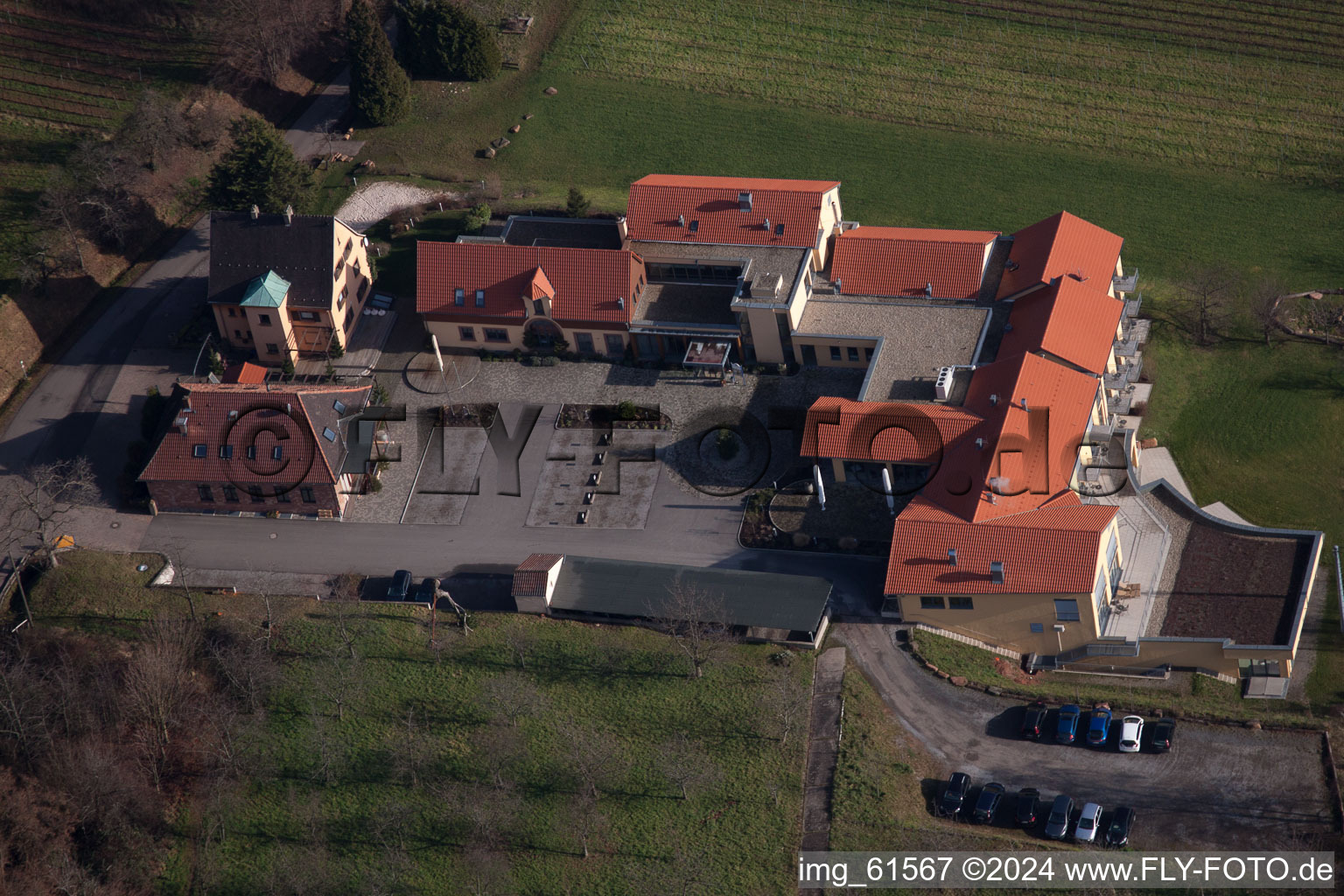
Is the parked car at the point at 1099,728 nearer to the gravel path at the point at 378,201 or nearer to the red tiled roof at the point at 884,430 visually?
the red tiled roof at the point at 884,430

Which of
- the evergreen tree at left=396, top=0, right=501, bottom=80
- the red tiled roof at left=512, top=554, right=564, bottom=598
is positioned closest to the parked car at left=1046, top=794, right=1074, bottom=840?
the red tiled roof at left=512, top=554, right=564, bottom=598

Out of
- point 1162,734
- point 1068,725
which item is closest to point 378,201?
point 1068,725

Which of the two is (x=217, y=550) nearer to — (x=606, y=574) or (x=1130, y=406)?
(x=606, y=574)

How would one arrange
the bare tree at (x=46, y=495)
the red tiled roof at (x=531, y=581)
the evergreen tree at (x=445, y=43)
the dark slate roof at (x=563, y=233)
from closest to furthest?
the red tiled roof at (x=531, y=581) < the bare tree at (x=46, y=495) < the dark slate roof at (x=563, y=233) < the evergreen tree at (x=445, y=43)

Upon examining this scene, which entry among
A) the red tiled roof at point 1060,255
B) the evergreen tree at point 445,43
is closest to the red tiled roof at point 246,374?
the evergreen tree at point 445,43

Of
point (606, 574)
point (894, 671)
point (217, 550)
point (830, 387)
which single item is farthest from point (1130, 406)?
point (217, 550)
